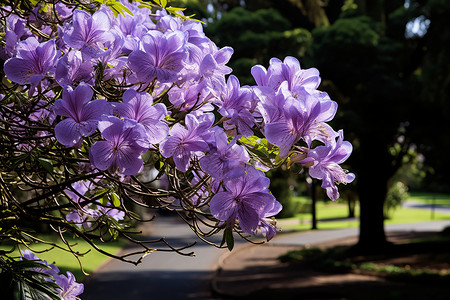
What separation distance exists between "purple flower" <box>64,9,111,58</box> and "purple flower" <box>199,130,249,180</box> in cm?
36

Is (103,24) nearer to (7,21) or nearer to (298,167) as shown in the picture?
(7,21)

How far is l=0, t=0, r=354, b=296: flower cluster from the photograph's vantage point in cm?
107

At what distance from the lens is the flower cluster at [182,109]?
1069 millimetres

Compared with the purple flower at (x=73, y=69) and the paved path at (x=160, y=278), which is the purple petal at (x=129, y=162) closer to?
the purple flower at (x=73, y=69)

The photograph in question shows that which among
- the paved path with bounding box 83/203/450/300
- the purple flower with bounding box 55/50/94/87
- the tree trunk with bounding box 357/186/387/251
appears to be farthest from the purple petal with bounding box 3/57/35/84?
the tree trunk with bounding box 357/186/387/251

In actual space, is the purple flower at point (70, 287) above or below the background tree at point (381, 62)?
below

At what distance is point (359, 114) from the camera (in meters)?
11.0

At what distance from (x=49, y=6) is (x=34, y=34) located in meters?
0.12

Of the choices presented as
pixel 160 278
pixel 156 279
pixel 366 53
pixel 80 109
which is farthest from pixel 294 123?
pixel 160 278

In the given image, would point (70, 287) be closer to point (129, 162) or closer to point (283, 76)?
point (129, 162)

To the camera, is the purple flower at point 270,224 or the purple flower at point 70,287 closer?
the purple flower at point 270,224

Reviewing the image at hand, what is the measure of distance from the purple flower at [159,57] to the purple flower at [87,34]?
0.11 m

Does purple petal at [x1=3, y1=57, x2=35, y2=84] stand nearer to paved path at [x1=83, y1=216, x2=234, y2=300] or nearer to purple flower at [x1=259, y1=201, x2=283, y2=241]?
purple flower at [x1=259, y1=201, x2=283, y2=241]

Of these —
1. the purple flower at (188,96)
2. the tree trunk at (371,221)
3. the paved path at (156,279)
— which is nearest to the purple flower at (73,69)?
the purple flower at (188,96)
